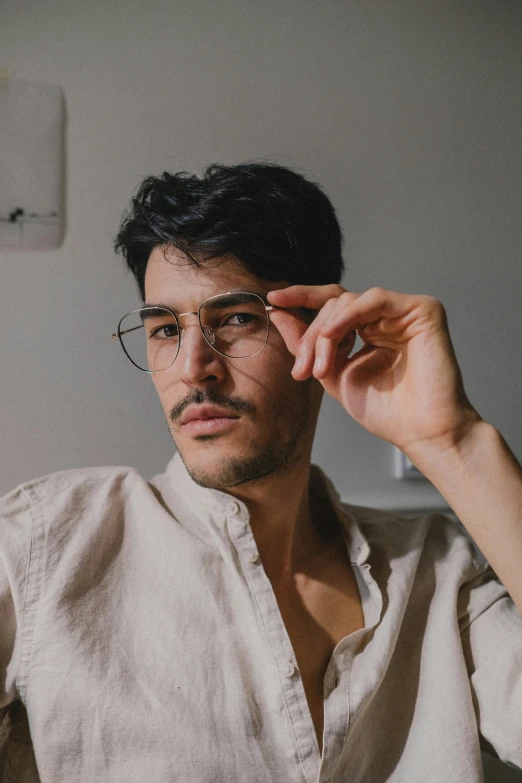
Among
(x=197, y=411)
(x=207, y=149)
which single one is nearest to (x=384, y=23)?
(x=207, y=149)

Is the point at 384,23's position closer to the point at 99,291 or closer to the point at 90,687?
the point at 99,291

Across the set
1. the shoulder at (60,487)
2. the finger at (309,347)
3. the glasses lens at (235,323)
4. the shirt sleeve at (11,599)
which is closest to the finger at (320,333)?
the finger at (309,347)

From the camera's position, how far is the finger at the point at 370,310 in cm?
97

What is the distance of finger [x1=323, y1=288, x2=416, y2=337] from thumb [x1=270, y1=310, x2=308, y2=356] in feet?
0.38

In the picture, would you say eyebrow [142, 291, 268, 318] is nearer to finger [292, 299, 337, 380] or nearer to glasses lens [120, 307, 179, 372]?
glasses lens [120, 307, 179, 372]

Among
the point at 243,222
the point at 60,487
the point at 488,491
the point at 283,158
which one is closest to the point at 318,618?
the point at 488,491

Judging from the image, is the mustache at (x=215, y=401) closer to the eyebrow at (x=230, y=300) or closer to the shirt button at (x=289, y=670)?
the eyebrow at (x=230, y=300)

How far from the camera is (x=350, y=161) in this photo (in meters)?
1.64

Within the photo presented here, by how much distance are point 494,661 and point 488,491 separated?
0.35m

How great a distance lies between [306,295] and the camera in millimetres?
1041

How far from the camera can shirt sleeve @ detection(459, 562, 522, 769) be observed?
1.09 meters

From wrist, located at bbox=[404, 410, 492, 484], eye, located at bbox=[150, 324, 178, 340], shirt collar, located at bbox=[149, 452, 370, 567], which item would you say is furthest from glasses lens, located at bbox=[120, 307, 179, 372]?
wrist, located at bbox=[404, 410, 492, 484]

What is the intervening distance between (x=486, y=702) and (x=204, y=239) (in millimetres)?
975

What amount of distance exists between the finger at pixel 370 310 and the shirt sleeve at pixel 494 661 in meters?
0.59
